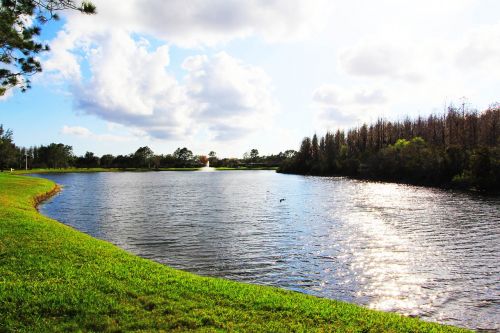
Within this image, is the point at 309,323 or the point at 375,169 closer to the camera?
the point at 309,323

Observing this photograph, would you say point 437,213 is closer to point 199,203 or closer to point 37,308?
point 199,203

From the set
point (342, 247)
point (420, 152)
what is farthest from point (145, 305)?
point (420, 152)

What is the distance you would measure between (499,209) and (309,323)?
42530 millimetres

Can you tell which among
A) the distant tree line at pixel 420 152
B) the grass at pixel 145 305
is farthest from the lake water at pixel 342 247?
the distant tree line at pixel 420 152

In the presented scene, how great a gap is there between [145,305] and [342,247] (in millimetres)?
17290

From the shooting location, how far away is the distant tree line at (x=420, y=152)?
240 ft

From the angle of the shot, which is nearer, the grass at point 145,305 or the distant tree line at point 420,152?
the grass at point 145,305

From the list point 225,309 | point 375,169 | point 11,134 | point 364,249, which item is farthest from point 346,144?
point 225,309

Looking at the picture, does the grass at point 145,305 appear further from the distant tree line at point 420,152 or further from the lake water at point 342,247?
the distant tree line at point 420,152

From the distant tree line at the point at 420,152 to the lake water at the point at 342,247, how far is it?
3112 centimetres

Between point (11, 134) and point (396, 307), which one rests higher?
point (11, 134)

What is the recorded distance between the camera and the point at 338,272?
20172 millimetres

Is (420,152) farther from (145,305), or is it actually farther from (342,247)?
(145,305)

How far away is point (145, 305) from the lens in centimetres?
1148
